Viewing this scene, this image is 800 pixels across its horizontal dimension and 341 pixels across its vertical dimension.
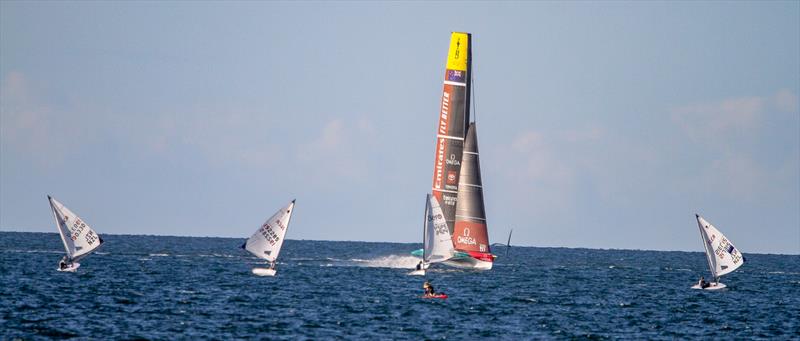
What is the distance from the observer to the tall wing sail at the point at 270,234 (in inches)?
3696

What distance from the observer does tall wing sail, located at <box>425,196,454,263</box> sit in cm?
9094

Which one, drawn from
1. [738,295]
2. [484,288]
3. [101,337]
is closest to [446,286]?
[484,288]

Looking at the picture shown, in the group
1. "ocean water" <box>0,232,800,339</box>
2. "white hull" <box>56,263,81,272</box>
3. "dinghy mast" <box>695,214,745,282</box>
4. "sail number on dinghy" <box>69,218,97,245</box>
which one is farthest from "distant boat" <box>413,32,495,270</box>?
"white hull" <box>56,263,81,272</box>

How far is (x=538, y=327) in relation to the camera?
217ft

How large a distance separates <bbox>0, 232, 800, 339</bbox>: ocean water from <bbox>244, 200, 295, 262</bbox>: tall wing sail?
9.01ft

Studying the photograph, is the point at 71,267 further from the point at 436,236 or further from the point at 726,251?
the point at 726,251

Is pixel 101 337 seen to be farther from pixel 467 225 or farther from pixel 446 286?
pixel 467 225

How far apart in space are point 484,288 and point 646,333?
29.0 meters

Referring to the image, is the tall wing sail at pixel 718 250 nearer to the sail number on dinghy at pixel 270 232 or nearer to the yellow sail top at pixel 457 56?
the yellow sail top at pixel 457 56

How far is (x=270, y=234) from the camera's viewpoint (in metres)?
94.1

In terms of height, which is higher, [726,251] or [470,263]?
[726,251]

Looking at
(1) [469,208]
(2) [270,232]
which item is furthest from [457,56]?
(2) [270,232]

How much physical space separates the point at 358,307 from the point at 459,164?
3104cm

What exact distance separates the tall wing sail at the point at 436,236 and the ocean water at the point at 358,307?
8.10 ft
